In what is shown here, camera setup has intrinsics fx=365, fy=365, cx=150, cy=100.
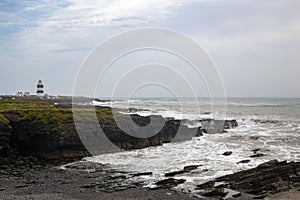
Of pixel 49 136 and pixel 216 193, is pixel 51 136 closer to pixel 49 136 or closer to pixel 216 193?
pixel 49 136

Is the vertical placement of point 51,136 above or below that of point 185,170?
above

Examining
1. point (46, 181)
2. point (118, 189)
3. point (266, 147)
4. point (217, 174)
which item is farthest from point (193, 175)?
point (266, 147)

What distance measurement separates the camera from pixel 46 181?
25.3 m

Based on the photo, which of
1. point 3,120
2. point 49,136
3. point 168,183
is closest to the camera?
point 168,183

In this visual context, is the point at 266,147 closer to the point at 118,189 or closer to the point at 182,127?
the point at 182,127

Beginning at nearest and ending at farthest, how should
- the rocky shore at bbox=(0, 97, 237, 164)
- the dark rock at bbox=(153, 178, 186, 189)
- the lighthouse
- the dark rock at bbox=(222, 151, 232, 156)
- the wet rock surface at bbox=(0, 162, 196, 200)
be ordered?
the wet rock surface at bbox=(0, 162, 196, 200) → the dark rock at bbox=(153, 178, 186, 189) → the dark rock at bbox=(222, 151, 232, 156) → the rocky shore at bbox=(0, 97, 237, 164) → the lighthouse

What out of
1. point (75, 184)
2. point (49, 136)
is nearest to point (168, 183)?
point (75, 184)

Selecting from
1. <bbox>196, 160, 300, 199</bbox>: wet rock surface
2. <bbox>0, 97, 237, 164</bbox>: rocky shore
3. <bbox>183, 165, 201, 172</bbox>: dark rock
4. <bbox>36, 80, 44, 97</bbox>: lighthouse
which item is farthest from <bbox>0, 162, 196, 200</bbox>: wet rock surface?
<bbox>36, 80, 44, 97</bbox>: lighthouse

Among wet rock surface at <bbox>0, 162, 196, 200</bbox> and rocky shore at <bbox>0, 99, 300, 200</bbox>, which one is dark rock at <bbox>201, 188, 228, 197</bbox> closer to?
rocky shore at <bbox>0, 99, 300, 200</bbox>

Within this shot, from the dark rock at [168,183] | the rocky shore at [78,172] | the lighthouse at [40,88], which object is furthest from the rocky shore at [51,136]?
the lighthouse at [40,88]

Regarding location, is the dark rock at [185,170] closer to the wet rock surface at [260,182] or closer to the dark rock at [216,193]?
the wet rock surface at [260,182]

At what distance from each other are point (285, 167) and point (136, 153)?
16251mm

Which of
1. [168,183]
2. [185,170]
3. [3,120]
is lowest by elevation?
[168,183]

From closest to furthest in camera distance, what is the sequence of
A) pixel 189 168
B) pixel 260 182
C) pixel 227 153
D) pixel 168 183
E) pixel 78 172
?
pixel 260 182, pixel 168 183, pixel 189 168, pixel 78 172, pixel 227 153
